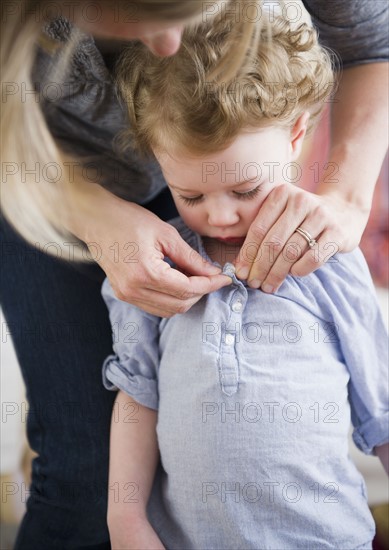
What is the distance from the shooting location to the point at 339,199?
0.99 m

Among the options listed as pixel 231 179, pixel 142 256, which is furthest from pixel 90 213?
pixel 231 179

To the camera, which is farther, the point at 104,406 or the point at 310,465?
the point at 104,406

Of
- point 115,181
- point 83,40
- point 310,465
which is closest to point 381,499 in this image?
point 310,465

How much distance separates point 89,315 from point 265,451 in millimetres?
421

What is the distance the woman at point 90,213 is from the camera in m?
0.91

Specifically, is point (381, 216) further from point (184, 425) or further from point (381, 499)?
point (184, 425)

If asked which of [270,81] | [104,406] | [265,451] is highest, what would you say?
[270,81]

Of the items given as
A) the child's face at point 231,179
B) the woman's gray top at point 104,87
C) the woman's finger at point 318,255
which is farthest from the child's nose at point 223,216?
the woman's gray top at point 104,87

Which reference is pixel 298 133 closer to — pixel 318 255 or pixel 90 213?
pixel 318 255

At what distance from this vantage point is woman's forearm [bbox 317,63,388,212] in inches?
39.9

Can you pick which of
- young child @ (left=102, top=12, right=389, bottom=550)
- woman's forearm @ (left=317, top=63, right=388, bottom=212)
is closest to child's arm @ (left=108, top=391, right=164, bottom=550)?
young child @ (left=102, top=12, right=389, bottom=550)

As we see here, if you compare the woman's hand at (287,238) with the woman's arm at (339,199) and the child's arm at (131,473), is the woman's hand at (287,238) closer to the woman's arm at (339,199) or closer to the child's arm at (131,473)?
the woman's arm at (339,199)

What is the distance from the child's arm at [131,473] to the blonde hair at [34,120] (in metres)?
0.28

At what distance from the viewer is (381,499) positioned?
4.96ft
